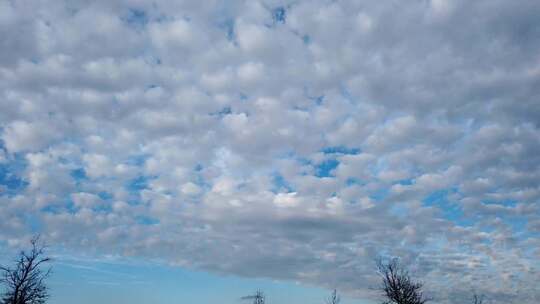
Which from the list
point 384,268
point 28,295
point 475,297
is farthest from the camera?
point 475,297

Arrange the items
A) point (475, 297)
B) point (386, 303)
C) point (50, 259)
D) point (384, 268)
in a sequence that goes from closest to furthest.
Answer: point (50, 259)
point (386, 303)
point (384, 268)
point (475, 297)

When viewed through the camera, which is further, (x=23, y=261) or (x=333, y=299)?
(x=333, y=299)

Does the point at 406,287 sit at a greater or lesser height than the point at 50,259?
lesser

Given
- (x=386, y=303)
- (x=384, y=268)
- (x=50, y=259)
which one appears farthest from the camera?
(x=384, y=268)

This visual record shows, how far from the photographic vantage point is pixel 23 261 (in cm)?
3762

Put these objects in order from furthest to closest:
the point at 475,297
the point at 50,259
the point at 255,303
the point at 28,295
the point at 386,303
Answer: the point at 255,303 < the point at 475,297 < the point at 386,303 < the point at 50,259 < the point at 28,295

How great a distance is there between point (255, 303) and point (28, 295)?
45006 millimetres

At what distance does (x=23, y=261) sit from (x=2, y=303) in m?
4.17

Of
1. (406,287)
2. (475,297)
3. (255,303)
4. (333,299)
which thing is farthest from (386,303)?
(255,303)

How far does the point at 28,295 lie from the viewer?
121ft

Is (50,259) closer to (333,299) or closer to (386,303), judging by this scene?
(386,303)

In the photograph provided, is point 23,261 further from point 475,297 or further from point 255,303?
point 475,297

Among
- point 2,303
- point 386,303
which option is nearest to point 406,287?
point 386,303

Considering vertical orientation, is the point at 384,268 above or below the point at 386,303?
above
